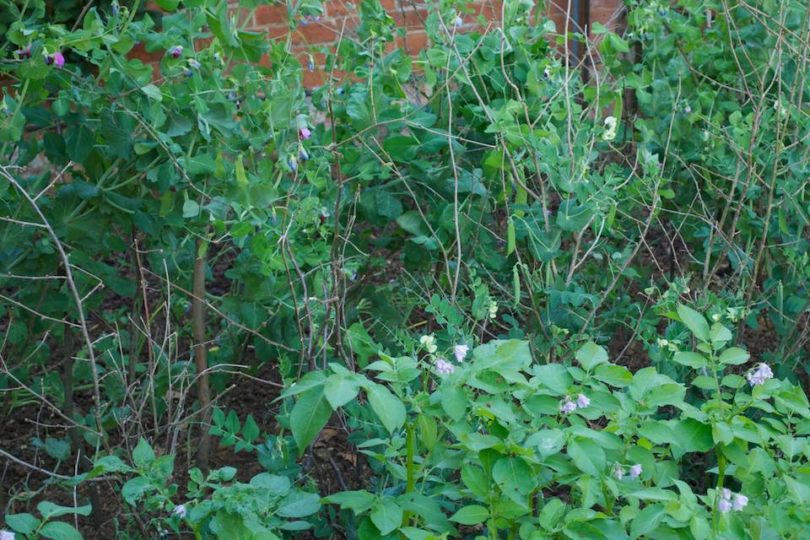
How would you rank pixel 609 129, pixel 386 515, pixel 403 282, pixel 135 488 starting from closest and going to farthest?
pixel 386 515, pixel 135 488, pixel 609 129, pixel 403 282

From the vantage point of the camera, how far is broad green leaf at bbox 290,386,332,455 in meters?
1.70

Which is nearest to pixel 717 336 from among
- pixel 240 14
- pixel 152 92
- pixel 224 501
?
pixel 224 501

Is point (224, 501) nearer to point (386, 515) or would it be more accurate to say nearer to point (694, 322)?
point (386, 515)

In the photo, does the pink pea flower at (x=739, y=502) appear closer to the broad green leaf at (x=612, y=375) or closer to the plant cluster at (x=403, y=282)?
the plant cluster at (x=403, y=282)

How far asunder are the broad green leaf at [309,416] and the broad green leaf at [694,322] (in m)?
0.68

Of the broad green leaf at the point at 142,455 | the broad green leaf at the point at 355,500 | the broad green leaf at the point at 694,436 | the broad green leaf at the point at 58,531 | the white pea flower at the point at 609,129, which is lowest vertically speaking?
the broad green leaf at the point at 58,531

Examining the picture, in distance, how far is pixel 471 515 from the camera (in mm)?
1809

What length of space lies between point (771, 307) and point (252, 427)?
1.48m

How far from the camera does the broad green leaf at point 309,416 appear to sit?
5.58 ft

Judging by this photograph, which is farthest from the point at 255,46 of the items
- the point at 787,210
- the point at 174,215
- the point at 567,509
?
the point at 787,210

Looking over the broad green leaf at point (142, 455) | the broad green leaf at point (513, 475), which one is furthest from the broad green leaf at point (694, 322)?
the broad green leaf at point (142, 455)

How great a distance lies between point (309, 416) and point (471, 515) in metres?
0.34

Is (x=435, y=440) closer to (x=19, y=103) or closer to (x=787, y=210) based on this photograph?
(x=19, y=103)

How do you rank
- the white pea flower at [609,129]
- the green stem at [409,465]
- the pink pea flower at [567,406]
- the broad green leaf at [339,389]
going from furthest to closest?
the white pea flower at [609,129] → the green stem at [409,465] → the pink pea flower at [567,406] → the broad green leaf at [339,389]
